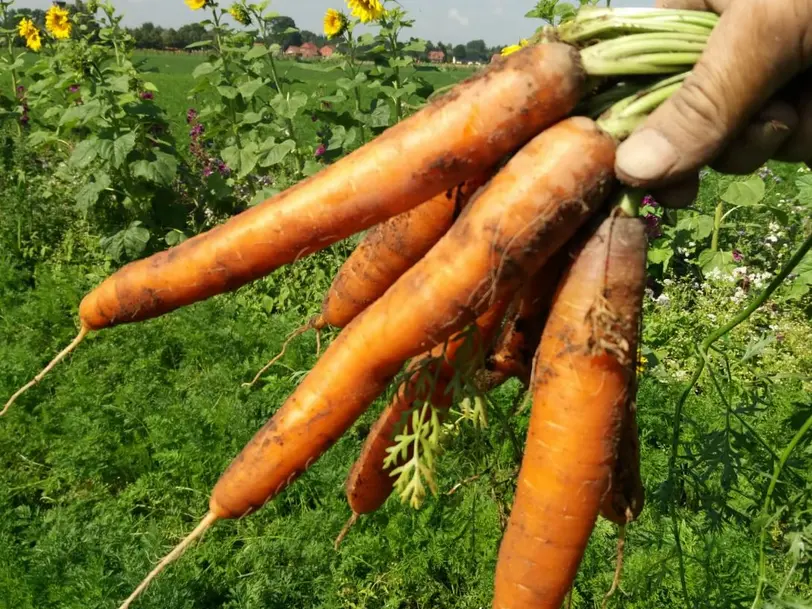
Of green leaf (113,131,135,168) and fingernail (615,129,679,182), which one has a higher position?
fingernail (615,129,679,182)

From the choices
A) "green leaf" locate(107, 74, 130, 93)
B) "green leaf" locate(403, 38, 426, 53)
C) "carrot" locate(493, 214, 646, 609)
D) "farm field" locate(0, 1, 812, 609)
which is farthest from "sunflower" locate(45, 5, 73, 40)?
"carrot" locate(493, 214, 646, 609)

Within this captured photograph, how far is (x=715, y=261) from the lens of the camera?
4.75m

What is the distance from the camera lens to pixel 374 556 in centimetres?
266

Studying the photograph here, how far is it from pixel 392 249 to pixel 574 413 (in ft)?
1.99

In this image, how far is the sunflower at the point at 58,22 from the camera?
226 inches

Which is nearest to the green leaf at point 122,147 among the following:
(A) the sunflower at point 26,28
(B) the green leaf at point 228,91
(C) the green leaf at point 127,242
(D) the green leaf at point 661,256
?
(C) the green leaf at point 127,242

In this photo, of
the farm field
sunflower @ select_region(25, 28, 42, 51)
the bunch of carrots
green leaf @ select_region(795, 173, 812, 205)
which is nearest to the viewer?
the bunch of carrots

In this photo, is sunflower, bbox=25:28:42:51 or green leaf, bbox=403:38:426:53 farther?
sunflower, bbox=25:28:42:51

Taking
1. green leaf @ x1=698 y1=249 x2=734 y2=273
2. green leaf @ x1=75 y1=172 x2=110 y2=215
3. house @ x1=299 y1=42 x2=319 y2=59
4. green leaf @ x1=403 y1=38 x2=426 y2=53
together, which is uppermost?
house @ x1=299 y1=42 x2=319 y2=59

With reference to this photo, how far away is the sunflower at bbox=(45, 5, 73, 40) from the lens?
574 centimetres

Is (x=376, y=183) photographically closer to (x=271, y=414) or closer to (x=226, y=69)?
(x=271, y=414)

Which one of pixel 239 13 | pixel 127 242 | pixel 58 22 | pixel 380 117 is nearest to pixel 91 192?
pixel 127 242

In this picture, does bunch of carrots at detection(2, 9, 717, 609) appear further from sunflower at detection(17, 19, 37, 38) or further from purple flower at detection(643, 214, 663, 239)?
sunflower at detection(17, 19, 37, 38)

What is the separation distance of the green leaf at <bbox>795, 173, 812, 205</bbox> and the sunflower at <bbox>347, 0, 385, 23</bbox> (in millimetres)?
2933
